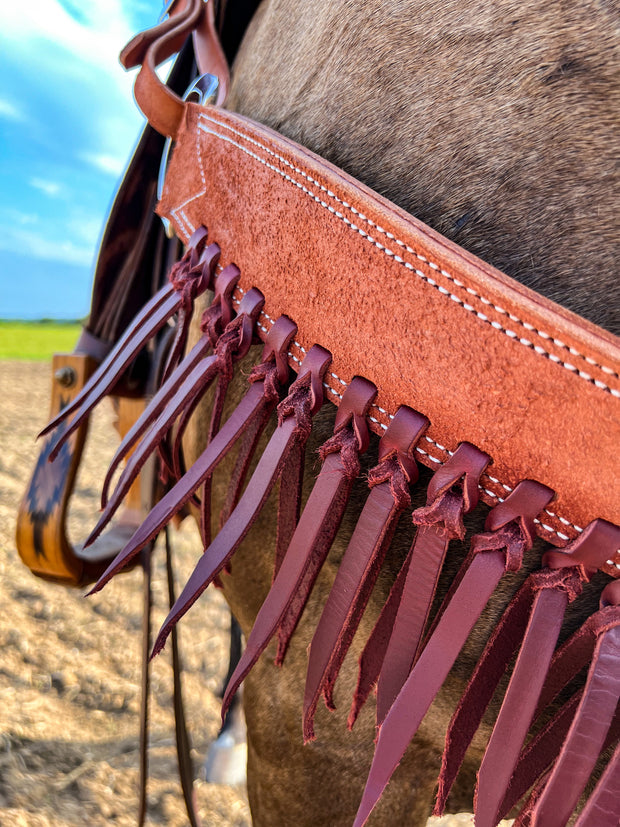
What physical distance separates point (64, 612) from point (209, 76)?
2.37 metres

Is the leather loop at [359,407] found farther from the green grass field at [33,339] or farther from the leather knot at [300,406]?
the green grass field at [33,339]

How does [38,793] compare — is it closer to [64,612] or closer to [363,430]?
[64,612]

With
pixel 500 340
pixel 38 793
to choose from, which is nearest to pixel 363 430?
pixel 500 340

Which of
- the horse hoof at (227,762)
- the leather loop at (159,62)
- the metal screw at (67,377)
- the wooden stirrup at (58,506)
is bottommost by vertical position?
the horse hoof at (227,762)

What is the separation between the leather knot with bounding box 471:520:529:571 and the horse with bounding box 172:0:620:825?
0.07 m

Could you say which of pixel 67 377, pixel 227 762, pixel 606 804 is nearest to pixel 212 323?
pixel 606 804

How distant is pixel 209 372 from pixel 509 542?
322 mm

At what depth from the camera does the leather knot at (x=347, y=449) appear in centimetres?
48

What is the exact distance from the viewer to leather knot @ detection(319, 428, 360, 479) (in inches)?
18.9

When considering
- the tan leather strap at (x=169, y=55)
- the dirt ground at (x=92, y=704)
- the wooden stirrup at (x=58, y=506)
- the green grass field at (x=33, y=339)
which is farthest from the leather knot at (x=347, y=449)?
the green grass field at (x=33, y=339)

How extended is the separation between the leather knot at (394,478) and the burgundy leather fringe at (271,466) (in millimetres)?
77

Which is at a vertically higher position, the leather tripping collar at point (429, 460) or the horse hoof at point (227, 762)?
the leather tripping collar at point (429, 460)

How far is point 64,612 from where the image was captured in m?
2.58

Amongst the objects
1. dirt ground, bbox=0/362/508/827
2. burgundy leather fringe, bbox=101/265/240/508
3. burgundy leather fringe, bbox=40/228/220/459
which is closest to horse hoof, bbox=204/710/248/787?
dirt ground, bbox=0/362/508/827
